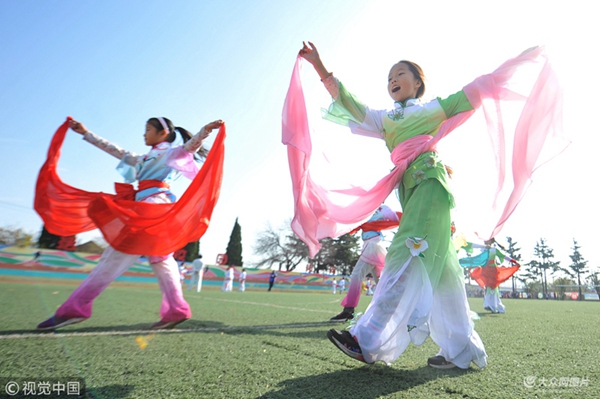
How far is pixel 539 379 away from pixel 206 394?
1.91 m

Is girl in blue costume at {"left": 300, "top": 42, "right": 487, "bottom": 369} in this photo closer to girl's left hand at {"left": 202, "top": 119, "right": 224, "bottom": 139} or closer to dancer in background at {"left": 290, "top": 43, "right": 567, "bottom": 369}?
dancer in background at {"left": 290, "top": 43, "right": 567, "bottom": 369}

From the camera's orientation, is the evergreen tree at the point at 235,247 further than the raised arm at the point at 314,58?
Yes

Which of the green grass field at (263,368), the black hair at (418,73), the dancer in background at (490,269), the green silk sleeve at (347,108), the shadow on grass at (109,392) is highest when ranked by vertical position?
the black hair at (418,73)

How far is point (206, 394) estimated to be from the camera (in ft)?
5.31

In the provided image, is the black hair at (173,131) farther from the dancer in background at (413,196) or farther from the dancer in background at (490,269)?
the dancer in background at (490,269)

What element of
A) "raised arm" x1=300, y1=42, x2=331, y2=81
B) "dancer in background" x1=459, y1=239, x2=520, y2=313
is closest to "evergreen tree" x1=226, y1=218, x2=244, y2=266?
"dancer in background" x1=459, y1=239, x2=520, y2=313

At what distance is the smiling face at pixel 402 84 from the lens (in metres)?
2.79

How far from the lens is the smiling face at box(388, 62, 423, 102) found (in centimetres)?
279

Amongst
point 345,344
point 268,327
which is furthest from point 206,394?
point 268,327

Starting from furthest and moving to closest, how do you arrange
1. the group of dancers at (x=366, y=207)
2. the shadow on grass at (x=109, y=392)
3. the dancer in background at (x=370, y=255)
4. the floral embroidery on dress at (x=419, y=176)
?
the dancer in background at (x=370, y=255) → the floral embroidery on dress at (x=419, y=176) → the group of dancers at (x=366, y=207) → the shadow on grass at (x=109, y=392)

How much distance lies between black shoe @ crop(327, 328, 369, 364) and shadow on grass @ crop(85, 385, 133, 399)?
1.11 m

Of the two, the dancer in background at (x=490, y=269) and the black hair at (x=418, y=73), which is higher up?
the black hair at (x=418, y=73)

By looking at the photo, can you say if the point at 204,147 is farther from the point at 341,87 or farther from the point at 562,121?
the point at 562,121

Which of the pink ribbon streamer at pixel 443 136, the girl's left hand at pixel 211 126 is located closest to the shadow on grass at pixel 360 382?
the pink ribbon streamer at pixel 443 136
